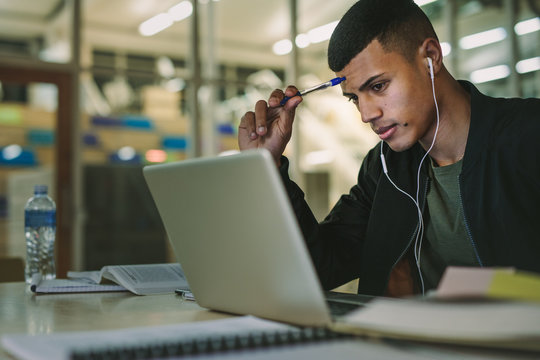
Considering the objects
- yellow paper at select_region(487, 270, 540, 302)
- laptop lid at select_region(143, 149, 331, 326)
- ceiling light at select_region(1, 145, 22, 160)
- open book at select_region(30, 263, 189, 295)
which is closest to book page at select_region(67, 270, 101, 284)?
open book at select_region(30, 263, 189, 295)

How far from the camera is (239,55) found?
5703mm

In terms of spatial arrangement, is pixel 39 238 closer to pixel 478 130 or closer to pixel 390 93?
pixel 390 93

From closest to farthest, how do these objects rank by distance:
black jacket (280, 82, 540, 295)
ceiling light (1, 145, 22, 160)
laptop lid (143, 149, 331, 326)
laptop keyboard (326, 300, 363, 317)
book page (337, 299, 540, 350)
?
1. book page (337, 299, 540, 350)
2. laptop lid (143, 149, 331, 326)
3. laptop keyboard (326, 300, 363, 317)
4. black jacket (280, 82, 540, 295)
5. ceiling light (1, 145, 22, 160)

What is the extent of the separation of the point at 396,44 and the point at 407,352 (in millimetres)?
1090

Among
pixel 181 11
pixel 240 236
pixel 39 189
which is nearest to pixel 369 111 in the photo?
pixel 240 236

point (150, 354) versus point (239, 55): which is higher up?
point (239, 55)

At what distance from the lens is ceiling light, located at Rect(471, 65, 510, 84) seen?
607 centimetres

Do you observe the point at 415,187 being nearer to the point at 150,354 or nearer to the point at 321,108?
the point at 150,354

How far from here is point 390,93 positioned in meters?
1.52

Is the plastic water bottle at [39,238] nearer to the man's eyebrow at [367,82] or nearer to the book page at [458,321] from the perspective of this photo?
the man's eyebrow at [367,82]

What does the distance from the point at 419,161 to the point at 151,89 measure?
3884mm

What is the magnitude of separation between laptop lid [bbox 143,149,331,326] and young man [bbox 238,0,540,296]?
20.7 inches

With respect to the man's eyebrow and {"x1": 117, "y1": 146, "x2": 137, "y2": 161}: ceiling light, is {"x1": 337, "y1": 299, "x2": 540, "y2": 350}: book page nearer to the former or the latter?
the man's eyebrow

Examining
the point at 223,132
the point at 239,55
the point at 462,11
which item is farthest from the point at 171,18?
the point at 462,11
